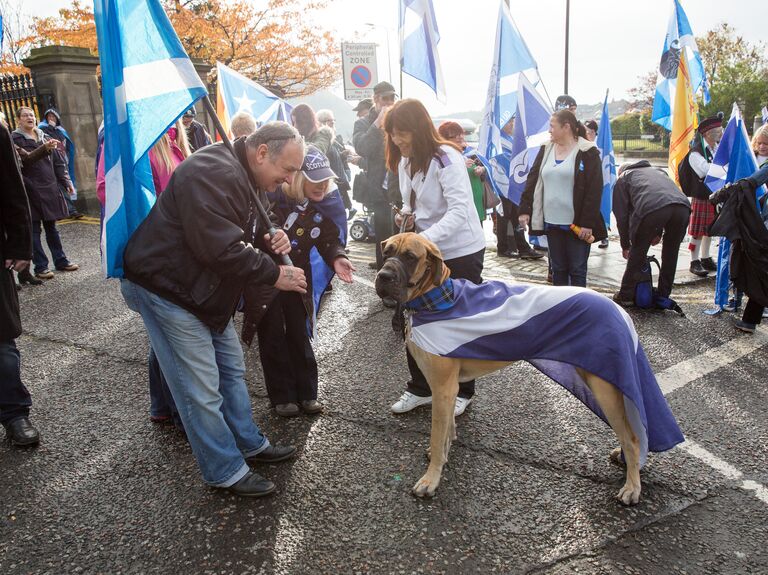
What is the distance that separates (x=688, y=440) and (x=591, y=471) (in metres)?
0.80

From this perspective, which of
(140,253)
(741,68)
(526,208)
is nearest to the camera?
(140,253)

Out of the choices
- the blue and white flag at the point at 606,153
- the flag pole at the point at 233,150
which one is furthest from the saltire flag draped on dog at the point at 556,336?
the blue and white flag at the point at 606,153

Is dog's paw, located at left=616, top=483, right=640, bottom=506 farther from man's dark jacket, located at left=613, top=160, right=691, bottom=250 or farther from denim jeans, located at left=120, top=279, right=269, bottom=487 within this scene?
man's dark jacket, located at left=613, top=160, right=691, bottom=250

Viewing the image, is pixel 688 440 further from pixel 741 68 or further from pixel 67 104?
pixel 741 68

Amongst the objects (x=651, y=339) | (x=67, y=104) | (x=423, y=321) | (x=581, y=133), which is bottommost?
(x=651, y=339)

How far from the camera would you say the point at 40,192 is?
7805 mm

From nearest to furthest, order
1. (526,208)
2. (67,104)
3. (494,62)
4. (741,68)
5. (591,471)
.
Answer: (591,471) < (526,208) < (494,62) < (67,104) < (741,68)

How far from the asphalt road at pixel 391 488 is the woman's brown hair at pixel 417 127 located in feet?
5.28

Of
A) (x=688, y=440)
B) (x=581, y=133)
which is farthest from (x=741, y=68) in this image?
(x=688, y=440)

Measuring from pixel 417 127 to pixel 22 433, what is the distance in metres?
3.18

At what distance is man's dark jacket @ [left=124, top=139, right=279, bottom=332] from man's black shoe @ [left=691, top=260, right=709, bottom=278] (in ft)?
22.0

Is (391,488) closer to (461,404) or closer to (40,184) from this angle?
(461,404)

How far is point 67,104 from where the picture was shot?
12.4 metres

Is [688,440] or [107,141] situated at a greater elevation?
[107,141]
